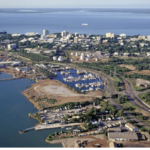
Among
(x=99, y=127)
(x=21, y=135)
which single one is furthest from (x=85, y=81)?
(x=21, y=135)

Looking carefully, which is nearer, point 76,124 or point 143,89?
point 76,124

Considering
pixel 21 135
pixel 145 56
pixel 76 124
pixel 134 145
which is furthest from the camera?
pixel 145 56

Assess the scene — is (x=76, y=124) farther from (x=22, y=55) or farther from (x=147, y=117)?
(x=22, y=55)

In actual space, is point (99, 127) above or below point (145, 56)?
below

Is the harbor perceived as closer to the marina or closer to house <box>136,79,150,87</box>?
the marina

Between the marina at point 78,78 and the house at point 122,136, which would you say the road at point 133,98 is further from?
the house at point 122,136

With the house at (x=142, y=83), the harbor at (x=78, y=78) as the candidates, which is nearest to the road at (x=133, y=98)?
the house at (x=142, y=83)

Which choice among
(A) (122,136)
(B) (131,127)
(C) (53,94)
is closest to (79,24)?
(C) (53,94)
